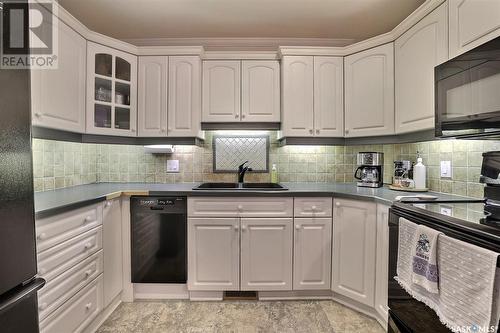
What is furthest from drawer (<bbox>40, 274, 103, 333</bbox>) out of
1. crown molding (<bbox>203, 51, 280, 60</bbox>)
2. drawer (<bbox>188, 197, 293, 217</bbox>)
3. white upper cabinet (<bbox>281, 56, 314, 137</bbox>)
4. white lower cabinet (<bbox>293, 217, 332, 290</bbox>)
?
crown molding (<bbox>203, 51, 280, 60</bbox>)

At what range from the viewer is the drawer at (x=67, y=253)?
1.25m

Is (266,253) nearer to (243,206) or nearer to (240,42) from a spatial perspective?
(243,206)

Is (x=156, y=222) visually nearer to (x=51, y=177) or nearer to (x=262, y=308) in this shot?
(x=51, y=177)

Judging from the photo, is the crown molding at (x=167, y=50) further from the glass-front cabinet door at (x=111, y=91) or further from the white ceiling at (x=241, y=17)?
the white ceiling at (x=241, y=17)

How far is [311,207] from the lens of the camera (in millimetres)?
1989

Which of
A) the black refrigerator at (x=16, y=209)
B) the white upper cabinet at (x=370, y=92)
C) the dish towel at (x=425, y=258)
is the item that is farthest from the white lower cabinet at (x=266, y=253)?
the black refrigerator at (x=16, y=209)

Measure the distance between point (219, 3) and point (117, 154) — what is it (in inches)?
67.9

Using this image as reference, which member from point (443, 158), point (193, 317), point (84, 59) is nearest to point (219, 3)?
point (84, 59)

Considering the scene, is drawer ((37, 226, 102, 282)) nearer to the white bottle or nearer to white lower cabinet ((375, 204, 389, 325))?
white lower cabinet ((375, 204, 389, 325))

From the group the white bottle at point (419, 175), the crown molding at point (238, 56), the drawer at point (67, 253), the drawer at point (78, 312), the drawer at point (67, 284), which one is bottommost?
the drawer at point (78, 312)

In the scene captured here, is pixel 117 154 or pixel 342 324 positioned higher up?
pixel 117 154

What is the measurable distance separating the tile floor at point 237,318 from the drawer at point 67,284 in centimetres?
44

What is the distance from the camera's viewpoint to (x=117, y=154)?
2535 mm

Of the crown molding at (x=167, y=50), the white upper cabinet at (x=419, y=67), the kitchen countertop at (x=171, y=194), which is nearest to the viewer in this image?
→ the kitchen countertop at (x=171, y=194)
